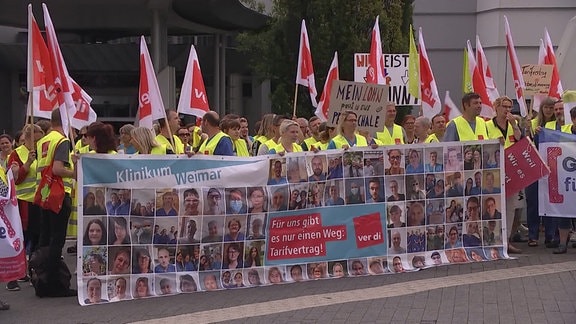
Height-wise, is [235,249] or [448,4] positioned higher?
[448,4]

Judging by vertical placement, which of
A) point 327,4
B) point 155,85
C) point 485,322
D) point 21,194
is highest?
point 327,4

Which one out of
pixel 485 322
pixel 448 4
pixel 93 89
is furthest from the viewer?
pixel 93 89

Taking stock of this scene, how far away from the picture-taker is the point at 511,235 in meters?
11.5

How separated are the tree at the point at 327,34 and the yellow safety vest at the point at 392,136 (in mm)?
9666

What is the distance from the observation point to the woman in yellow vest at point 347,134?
385 inches

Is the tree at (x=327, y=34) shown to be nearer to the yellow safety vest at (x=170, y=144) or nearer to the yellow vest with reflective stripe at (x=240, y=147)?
the yellow vest with reflective stripe at (x=240, y=147)

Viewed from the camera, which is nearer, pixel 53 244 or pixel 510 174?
pixel 53 244

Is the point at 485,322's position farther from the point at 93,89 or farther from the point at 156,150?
the point at 93,89

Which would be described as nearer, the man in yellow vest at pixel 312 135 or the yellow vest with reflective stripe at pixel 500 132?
the yellow vest with reflective stripe at pixel 500 132

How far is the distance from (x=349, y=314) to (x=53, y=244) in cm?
316

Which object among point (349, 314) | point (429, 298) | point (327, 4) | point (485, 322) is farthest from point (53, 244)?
point (327, 4)

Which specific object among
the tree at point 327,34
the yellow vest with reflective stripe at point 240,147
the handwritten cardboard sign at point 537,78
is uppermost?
the tree at point 327,34

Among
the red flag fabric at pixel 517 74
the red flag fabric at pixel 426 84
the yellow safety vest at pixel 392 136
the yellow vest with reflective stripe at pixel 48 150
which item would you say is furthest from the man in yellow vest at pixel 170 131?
the red flag fabric at pixel 517 74

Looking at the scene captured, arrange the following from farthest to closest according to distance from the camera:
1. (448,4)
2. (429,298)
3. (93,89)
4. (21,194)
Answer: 1. (93,89)
2. (448,4)
3. (21,194)
4. (429,298)
